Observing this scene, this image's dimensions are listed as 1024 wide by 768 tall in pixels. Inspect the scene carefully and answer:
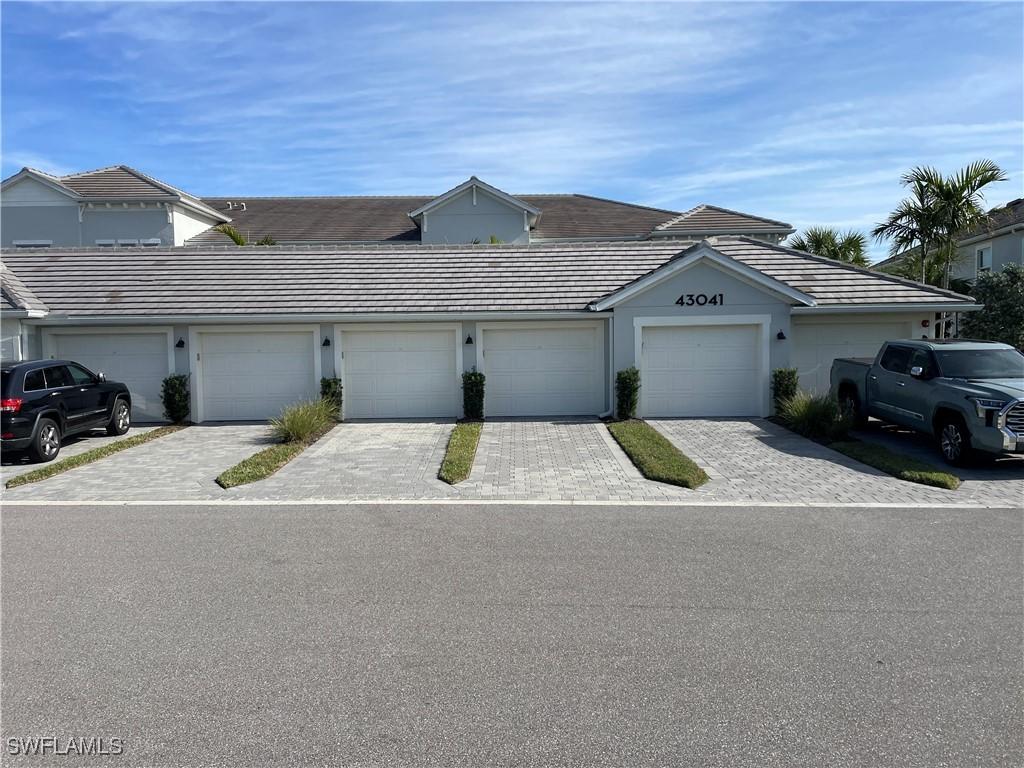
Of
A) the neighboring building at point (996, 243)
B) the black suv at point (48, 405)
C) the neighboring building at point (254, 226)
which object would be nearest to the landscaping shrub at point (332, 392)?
the black suv at point (48, 405)

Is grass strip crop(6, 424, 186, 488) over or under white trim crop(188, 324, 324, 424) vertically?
under

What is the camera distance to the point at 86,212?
94.3 ft

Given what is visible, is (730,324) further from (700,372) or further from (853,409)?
(853,409)

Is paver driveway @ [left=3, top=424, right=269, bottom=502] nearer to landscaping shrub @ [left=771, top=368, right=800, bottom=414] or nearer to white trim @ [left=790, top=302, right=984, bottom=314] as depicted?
landscaping shrub @ [left=771, top=368, right=800, bottom=414]

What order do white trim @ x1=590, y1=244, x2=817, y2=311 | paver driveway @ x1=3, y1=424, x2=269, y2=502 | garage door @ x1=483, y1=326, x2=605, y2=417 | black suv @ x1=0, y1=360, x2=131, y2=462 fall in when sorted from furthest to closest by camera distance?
garage door @ x1=483, y1=326, x2=605, y2=417
white trim @ x1=590, y1=244, x2=817, y2=311
black suv @ x1=0, y1=360, x2=131, y2=462
paver driveway @ x1=3, y1=424, x2=269, y2=502

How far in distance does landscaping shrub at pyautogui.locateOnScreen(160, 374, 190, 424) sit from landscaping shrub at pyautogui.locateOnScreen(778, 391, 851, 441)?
43.2 ft

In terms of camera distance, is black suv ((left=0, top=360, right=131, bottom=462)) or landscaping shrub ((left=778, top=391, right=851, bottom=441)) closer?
black suv ((left=0, top=360, right=131, bottom=462))

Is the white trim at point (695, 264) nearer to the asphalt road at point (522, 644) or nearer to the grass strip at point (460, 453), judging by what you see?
the grass strip at point (460, 453)

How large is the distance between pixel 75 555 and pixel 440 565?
3.62 m

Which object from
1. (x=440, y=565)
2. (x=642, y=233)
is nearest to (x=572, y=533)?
(x=440, y=565)

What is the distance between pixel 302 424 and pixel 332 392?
2.63m

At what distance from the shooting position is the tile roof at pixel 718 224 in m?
28.6

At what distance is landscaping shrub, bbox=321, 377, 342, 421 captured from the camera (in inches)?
681

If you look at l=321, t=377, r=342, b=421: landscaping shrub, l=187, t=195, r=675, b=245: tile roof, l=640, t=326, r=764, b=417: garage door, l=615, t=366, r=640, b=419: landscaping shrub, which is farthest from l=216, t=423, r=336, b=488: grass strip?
l=187, t=195, r=675, b=245: tile roof
